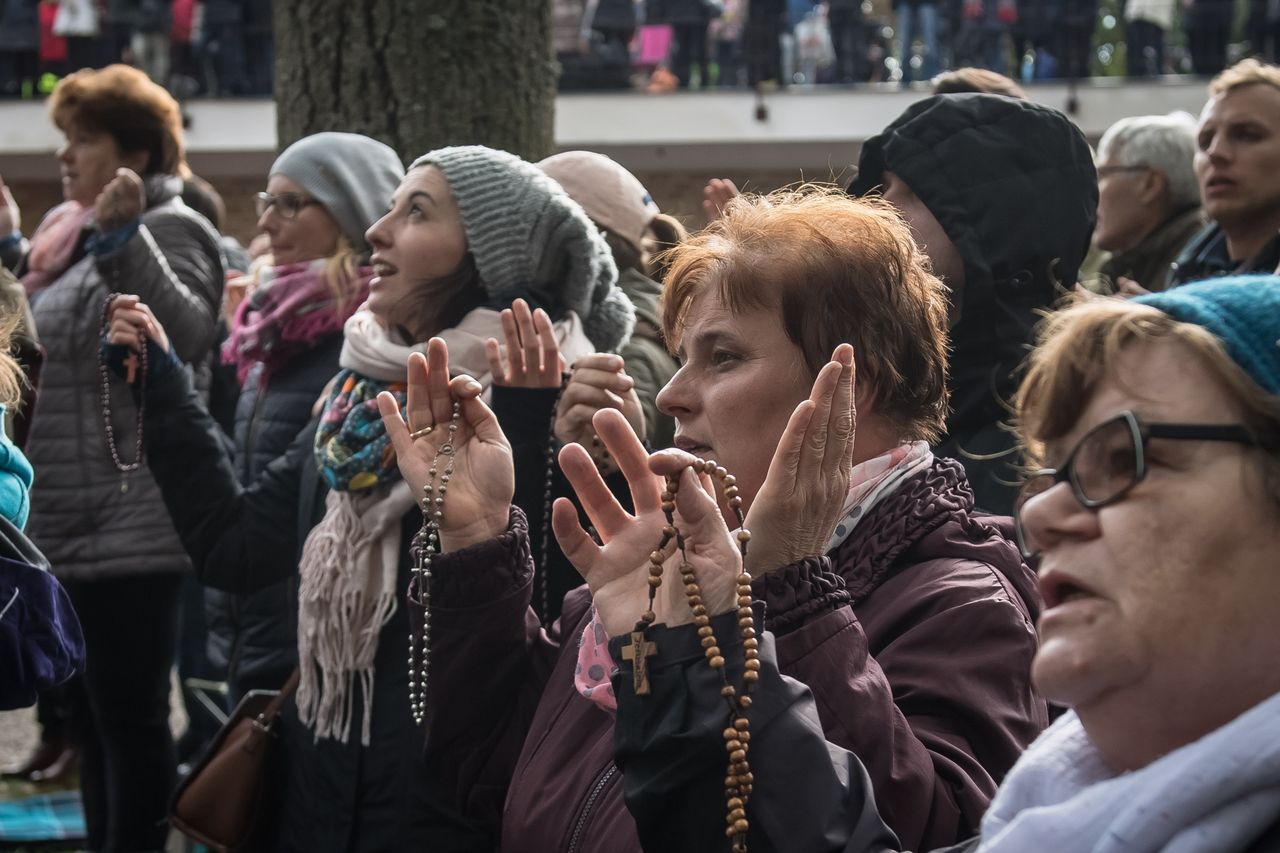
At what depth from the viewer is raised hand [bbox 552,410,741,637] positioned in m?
1.60

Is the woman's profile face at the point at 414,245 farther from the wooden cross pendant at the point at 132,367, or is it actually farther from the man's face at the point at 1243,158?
the man's face at the point at 1243,158

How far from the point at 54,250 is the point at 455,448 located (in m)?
2.79

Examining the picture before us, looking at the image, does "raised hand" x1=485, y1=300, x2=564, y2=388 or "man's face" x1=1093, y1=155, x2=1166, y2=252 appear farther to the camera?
"man's face" x1=1093, y1=155, x2=1166, y2=252

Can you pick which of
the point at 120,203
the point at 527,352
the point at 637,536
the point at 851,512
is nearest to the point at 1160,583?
the point at 637,536

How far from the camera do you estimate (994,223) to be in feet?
9.09

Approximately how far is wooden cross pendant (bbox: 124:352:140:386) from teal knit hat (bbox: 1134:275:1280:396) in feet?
8.62

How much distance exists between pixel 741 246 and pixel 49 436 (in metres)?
2.88

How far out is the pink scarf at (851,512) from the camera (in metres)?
1.89

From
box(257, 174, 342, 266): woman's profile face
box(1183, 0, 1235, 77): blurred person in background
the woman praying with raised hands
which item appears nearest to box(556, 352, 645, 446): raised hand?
the woman praying with raised hands

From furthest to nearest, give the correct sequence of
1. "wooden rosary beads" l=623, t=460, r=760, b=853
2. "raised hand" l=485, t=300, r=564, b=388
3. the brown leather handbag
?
the brown leather handbag
"raised hand" l=485, t=300, r=564, b=388
"wooden rosary beads" l=623, t=460, r=760, b=853

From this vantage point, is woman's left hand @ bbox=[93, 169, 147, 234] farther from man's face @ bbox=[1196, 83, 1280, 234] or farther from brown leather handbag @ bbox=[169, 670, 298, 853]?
man's face @ bbox=[1196, 83, 1280, 234]

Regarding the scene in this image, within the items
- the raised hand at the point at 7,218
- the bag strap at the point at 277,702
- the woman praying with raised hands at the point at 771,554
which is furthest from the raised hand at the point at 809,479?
the raised hand at the point at 7,218

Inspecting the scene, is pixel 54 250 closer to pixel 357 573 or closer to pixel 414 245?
pixel 414 245

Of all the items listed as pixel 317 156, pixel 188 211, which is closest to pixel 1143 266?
pixel 317 156
